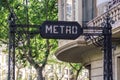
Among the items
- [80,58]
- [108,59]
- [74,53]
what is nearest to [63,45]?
[74,53]

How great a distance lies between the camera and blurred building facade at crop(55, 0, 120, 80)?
1400cm

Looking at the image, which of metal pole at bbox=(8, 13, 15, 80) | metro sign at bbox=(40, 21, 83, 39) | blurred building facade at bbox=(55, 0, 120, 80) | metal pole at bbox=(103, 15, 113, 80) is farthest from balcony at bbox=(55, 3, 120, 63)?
metal pole at bbox=(8, 13, 15, 80)

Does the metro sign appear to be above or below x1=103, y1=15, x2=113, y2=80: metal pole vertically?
above

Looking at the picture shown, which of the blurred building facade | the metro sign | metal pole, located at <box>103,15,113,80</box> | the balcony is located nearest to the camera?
the metro sign

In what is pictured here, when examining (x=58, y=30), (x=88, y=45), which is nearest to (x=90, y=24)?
(x=88, y=45)

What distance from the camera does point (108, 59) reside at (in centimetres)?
924

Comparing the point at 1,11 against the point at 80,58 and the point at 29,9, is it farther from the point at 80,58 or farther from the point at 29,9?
the point at 80,58

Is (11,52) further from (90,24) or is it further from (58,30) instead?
(90,24)

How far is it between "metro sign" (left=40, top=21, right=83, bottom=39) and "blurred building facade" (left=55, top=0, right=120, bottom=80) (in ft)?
11.1

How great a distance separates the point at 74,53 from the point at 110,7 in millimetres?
4696

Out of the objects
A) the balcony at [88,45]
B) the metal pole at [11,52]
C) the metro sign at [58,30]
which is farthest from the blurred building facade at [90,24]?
the metal pole at [11,52]

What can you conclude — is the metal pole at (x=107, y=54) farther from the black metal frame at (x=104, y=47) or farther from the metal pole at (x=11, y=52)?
the metal pole at (x=11, y=52)

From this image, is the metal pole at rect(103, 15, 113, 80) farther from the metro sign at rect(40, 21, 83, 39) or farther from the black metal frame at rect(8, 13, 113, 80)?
the metro sign at rect(40, 21, 83, 39)

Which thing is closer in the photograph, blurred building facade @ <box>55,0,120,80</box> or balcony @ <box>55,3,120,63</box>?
balcony @ <box>55,3,120,63</box>
